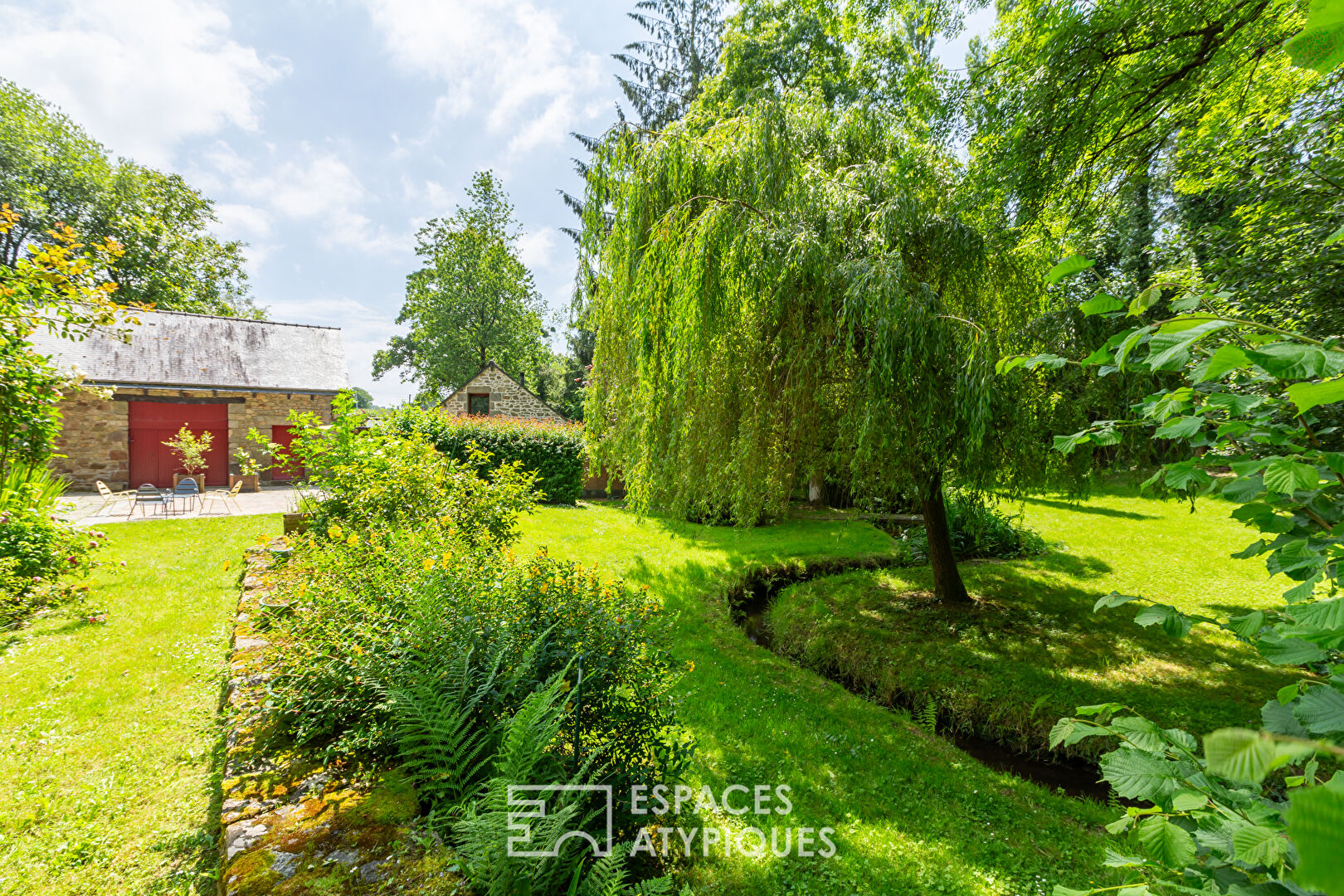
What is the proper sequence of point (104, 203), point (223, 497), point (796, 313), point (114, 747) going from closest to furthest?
point (114, 747) < point (796, 313) < point (223, 497) < point (104, 203)

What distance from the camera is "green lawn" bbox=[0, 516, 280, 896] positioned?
7.88ft

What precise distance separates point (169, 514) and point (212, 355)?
26.1 feet

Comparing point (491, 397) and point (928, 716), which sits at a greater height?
point (491, 397)

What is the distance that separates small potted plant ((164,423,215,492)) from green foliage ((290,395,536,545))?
9.60 meters

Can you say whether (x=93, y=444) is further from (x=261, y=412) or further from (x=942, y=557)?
(x=942, y=557)

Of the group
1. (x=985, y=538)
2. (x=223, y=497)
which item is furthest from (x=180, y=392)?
(x=985, y=538)

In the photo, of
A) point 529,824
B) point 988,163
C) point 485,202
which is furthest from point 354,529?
point 485,202

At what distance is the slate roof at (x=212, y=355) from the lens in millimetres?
14383

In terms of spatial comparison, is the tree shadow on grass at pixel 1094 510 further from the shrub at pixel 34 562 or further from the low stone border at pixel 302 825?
the shrub at pixel 34 562

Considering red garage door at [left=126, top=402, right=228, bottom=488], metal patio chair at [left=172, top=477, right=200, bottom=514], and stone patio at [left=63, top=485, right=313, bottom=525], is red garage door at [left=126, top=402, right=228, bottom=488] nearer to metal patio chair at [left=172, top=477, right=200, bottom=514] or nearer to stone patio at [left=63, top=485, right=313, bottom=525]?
stone patio at [left=63, top=485, right=313, bottom=525]

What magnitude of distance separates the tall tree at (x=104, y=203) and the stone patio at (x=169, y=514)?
11572mm

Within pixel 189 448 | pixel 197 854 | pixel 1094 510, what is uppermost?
pixel 189 448

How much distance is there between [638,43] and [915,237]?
16.2m

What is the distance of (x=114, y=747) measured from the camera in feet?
10.4
